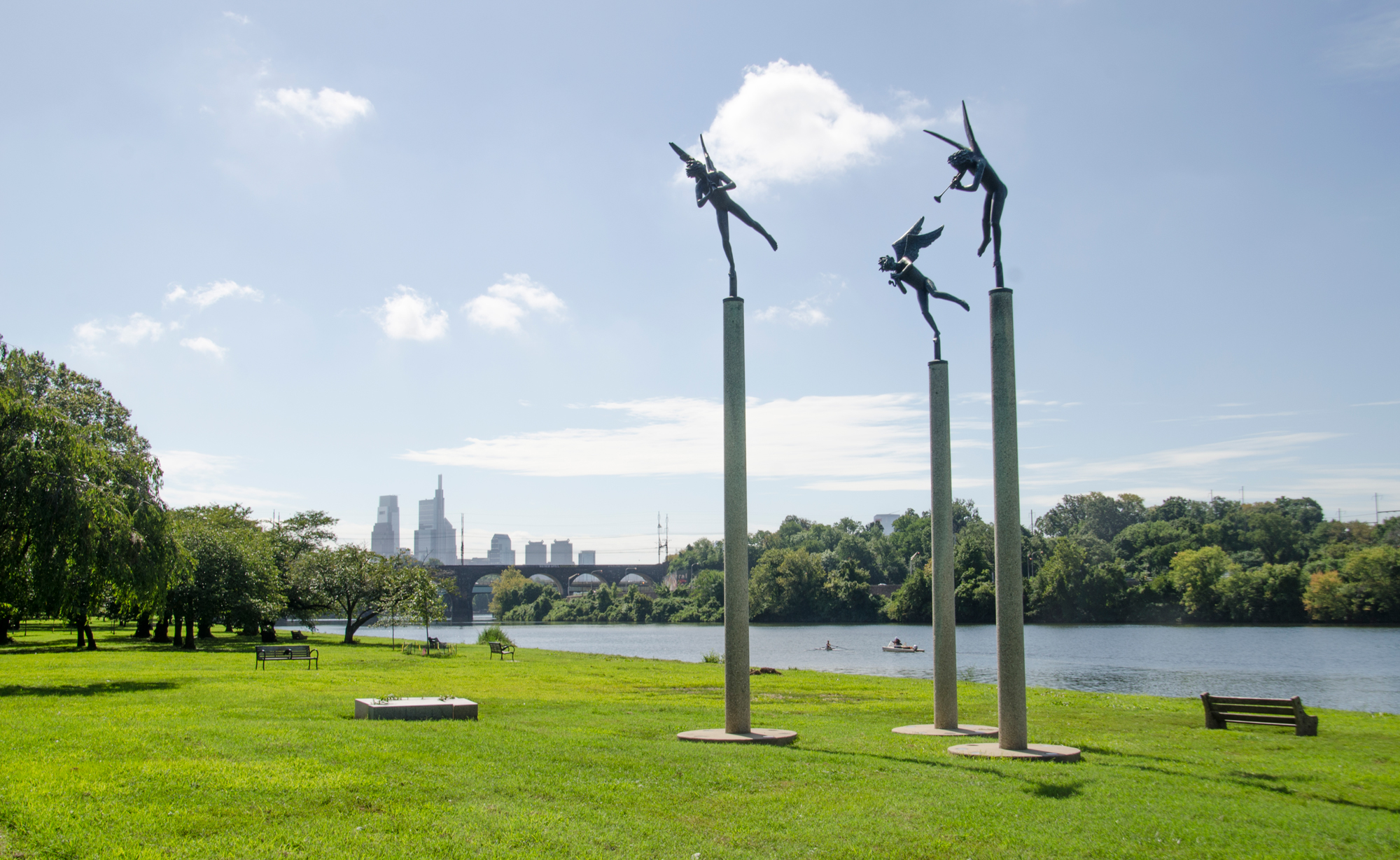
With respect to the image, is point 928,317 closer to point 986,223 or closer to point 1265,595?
point 986,223

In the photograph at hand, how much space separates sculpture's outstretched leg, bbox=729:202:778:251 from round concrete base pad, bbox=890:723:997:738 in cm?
879

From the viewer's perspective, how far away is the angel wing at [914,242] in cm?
1831

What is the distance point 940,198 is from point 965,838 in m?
10.7

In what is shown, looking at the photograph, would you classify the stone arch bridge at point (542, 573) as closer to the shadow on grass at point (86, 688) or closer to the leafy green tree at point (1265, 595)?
the leafy green tree at point (1265, 595)

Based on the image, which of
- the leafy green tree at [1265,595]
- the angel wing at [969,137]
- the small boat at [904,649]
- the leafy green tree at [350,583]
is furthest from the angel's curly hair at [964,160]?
the leafy green tree at [1265,595]

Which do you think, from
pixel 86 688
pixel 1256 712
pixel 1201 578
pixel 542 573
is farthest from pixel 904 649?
pixel 542 573

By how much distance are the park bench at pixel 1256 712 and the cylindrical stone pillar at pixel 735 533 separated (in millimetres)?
9793

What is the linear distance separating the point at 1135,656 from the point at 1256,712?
45.8 m

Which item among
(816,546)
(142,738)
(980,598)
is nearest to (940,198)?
(142,738)

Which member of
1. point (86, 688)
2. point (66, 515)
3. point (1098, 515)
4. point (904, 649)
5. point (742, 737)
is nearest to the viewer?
point (742, 737)

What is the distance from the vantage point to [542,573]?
179 meters

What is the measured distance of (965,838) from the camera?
8.90 m

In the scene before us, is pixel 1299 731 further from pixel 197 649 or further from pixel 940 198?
pixel 197 649

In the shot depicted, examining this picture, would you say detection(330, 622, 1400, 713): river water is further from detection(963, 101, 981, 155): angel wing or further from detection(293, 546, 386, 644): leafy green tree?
detection(963, 101, 981, 155): angel wing
